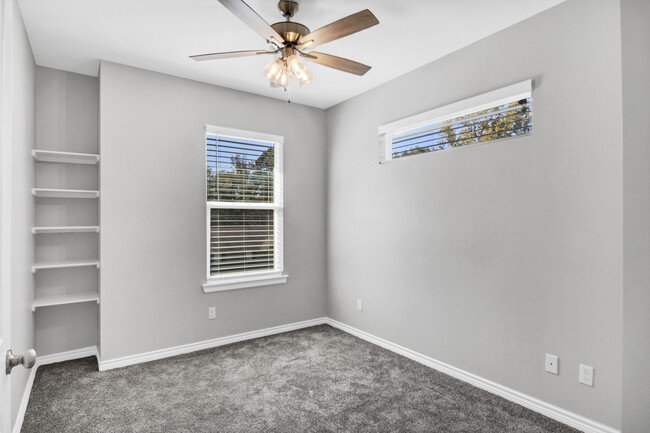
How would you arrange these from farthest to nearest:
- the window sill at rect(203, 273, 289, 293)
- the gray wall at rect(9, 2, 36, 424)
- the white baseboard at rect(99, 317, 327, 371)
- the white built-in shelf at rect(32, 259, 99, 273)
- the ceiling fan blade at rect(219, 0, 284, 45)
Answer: the window sill at rect(203, 273, 289, 293)
the white baseboard at rect(99, 317, 327, 371)
the white built-in shelf at rect(32, 259, 99, 273)
the gray wall at rect(9, 2, 36, 424)
the ceiling fan blade at rect(219, 0, 284, 45)

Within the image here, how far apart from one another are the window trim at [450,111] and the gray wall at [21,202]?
2803 millimetres

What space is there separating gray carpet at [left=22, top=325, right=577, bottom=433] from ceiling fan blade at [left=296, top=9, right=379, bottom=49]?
2313mm

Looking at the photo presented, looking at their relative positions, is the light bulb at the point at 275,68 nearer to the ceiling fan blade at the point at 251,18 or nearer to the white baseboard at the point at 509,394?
the ceiling fan blade at the point at 251,18

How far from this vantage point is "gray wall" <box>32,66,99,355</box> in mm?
3215

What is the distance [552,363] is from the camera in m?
2.37

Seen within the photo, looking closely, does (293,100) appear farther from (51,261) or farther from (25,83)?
(51,261)

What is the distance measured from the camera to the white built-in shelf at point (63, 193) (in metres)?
2.95

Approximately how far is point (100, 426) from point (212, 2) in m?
2.70

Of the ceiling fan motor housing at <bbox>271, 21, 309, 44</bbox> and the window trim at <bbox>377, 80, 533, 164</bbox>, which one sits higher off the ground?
the ceiling fan motor housing at <bbox>271, 21, 309, 44</bbox>

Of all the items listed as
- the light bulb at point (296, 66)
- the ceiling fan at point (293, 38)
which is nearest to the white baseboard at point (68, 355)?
the ceiling fan at point (293, 38)

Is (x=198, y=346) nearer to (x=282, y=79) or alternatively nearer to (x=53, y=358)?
(x=53, y=358)

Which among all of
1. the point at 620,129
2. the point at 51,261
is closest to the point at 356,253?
the point at 620,129

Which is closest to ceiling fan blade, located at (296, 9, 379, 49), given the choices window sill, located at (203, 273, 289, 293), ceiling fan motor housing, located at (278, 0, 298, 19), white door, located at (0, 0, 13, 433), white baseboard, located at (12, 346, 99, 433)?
ceiling fan motor housing, located at (278, 0, 298, 19)

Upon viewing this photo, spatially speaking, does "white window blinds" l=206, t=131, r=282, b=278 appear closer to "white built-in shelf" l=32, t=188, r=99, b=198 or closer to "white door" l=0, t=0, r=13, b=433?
"white built-in shelf" l=32, t=188, r=99, b=198
